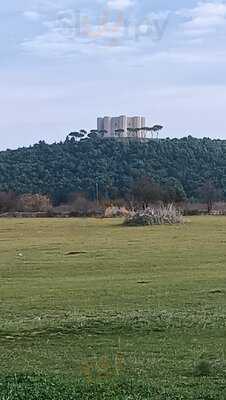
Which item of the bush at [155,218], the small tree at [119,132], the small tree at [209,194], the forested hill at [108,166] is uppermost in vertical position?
the small tree at [119,132]

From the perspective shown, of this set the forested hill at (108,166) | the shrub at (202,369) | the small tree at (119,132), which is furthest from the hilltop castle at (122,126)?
the shrub at (202,369)

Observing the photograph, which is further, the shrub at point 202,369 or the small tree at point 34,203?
the small tree at point 34,203

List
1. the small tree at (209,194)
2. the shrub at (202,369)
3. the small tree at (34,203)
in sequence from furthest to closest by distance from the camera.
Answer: the small tree at (209,194) → the small tree at (34,203) → the shrub at (202,369)

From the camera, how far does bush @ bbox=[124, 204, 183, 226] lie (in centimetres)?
8262

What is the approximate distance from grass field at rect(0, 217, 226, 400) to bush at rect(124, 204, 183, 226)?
3866cm

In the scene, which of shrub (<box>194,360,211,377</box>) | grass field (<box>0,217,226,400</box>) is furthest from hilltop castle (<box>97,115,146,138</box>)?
shrub (<box>194,360,211,377</box>)

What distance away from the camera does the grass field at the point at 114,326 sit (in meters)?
11.3

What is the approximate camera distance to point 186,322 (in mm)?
18688

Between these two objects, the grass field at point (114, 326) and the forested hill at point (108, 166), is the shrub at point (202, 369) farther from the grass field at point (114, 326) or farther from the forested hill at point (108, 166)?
the forested hill at point (108, 166)

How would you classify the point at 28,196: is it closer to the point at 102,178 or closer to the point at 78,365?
the point at 102,178

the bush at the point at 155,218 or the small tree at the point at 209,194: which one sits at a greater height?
the small tree at the point at 209,194

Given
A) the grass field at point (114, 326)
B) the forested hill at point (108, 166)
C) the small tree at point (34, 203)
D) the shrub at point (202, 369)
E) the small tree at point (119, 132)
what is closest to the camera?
the grass field at point (114, 326)

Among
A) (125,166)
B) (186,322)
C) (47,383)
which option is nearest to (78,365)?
(47,383)

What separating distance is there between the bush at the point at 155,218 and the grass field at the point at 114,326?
127 ft
